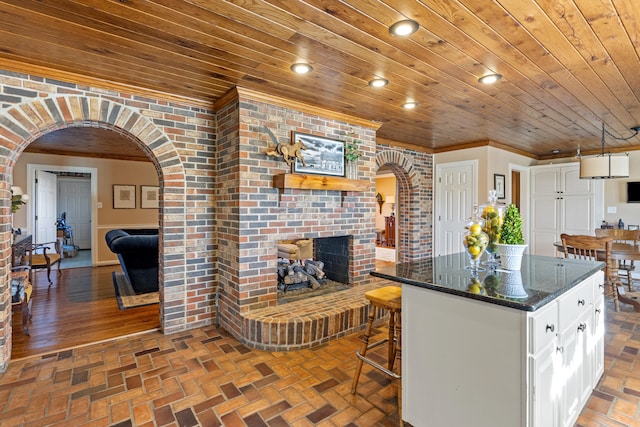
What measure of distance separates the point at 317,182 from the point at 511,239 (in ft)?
5.95

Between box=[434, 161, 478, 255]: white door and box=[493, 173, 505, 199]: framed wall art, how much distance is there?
0.33 metres

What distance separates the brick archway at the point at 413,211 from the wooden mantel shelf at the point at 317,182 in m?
2.06

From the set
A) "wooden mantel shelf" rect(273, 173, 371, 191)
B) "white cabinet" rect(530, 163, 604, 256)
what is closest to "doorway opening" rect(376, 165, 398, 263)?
"white cabinet" rect(530, 163, 604, 256)

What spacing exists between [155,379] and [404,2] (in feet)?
9.23

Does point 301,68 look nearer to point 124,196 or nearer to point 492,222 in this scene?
point 492,222

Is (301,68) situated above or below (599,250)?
above

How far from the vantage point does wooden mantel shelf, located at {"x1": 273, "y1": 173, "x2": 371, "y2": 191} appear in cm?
300

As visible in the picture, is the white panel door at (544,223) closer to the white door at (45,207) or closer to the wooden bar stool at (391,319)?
the wooden bar stool at (391,319)

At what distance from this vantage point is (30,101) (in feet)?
7.98

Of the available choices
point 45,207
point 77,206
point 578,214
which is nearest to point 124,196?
point 45,207

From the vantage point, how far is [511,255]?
1.88 m

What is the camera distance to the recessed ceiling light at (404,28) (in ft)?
5.96

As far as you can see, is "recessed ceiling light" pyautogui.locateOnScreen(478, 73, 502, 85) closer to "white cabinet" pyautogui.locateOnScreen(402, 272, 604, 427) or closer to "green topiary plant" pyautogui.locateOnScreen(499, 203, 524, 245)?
"green topiary plant" pyautogui.locateOnScreen(499, 203, 524, 245)

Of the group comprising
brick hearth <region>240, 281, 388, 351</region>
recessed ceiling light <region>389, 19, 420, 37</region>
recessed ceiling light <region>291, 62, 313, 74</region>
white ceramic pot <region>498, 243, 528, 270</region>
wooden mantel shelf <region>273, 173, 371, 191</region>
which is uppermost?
recessed ceiling light <region>291, 62, 313, 74</region>
